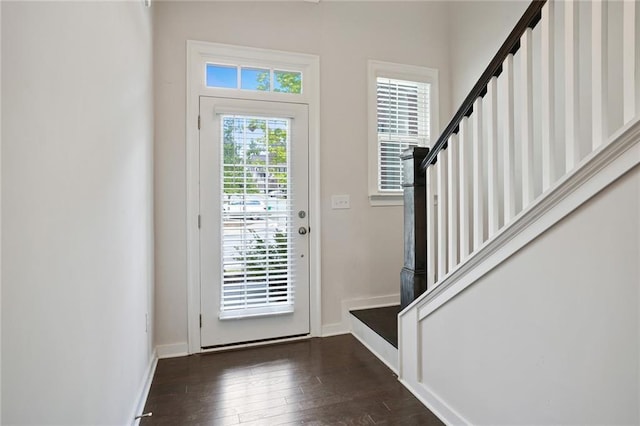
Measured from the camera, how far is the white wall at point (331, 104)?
2570mm

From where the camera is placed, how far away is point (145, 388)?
6.68 ft

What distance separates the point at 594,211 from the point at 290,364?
2.04 m

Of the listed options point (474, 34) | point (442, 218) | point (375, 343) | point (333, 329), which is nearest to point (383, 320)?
point (375, 343)

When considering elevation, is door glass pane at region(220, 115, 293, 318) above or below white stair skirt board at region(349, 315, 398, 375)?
above

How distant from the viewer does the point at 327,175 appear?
295cm

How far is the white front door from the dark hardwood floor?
26 cm

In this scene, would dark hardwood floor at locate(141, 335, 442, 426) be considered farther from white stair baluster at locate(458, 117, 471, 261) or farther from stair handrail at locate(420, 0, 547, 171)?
stair handrail at locate(420, 0, 547, 171)

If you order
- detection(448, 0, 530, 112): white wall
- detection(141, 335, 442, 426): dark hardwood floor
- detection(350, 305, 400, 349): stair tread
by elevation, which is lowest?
detection(141, 335, 442, 426): dark hardwood floor

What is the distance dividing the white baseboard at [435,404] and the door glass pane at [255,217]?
1184 mm

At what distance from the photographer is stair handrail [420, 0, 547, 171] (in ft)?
4.40

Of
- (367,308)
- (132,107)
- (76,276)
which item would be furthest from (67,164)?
(367,308)

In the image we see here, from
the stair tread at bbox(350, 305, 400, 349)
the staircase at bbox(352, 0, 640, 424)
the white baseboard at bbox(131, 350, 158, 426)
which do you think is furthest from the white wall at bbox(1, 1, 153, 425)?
the stair tread at bbox(350, 305, 400, 349)

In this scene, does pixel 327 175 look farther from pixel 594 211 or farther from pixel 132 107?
pixel 594 211

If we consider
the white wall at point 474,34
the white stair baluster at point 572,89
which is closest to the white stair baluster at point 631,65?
the white stair baluster at point 572,89
